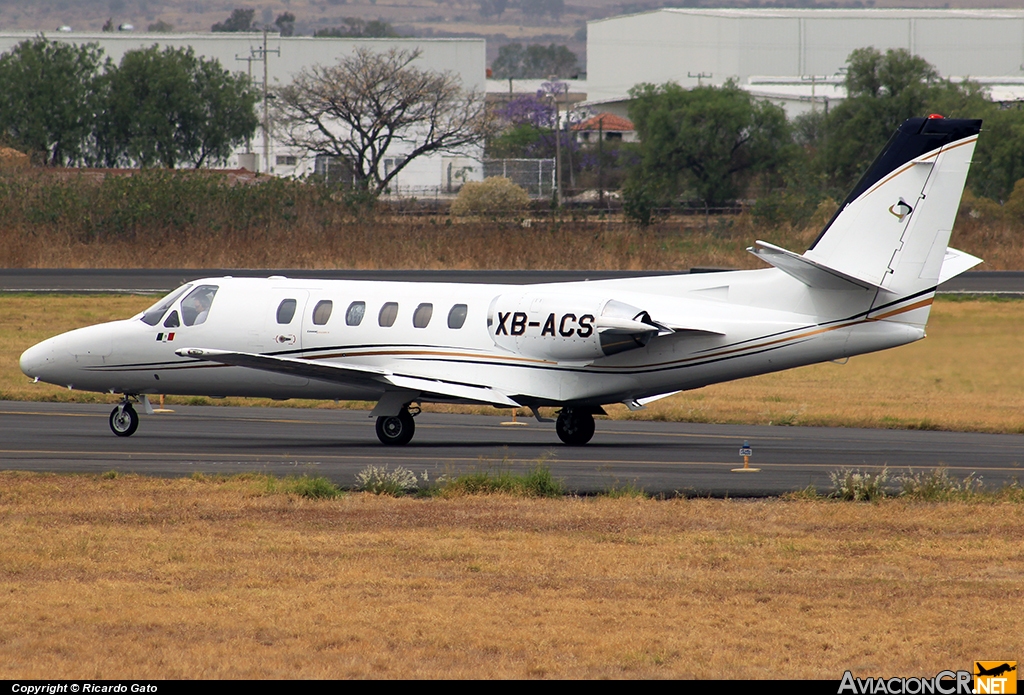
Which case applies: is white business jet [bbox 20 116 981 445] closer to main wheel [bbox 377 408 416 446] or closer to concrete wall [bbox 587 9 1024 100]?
main wheel [bbox 377 408 416 446]

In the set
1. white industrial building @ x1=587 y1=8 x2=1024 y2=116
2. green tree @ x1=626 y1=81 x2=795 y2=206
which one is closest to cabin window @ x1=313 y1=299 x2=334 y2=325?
green tree @ x1=626 y1=81 x2=795 y2=206

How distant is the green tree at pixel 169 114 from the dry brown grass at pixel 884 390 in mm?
55416

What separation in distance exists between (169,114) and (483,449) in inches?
3074

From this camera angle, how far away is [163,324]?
75.9ft

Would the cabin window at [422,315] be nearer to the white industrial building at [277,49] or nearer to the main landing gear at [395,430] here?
the main landing gear at [395,430]

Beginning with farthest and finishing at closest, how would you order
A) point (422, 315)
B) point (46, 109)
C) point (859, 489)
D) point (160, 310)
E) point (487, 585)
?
point (46, 109) → point (160, 310) → point (422, 315) → point (859, 489) → point (487, 585)

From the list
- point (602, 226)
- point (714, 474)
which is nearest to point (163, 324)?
point (714, 474)

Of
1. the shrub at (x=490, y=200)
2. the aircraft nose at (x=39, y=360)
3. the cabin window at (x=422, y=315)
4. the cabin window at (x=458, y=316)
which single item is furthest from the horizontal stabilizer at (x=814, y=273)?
the shrub at (x=490, y=200)

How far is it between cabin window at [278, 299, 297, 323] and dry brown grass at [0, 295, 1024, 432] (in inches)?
283

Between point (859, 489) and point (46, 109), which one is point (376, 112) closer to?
point (46, 109)

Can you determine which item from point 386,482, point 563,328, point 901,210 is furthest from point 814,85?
point 386,482

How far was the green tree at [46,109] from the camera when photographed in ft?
290

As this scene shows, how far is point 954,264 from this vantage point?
21.0 m

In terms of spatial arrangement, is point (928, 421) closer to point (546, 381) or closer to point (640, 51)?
point (546, 381)
